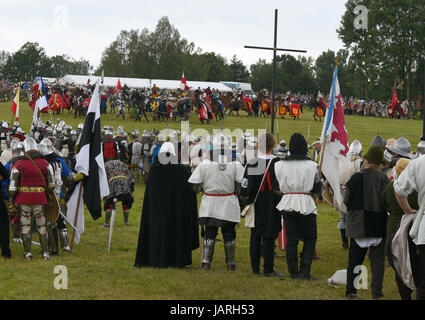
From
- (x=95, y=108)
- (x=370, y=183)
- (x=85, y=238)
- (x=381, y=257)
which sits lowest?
(x=85, y=238)

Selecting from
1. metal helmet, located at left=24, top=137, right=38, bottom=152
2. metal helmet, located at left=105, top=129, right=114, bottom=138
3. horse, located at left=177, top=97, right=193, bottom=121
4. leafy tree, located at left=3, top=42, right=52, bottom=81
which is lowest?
metal helmet, located at left=105, top=129, right=114, bottom=138

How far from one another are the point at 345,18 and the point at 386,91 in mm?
9274

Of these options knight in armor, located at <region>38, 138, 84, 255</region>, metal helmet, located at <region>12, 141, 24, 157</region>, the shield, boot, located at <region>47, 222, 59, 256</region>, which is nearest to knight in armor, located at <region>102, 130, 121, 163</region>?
knight in armor, located at <region>38, 138, 84, 255</region>

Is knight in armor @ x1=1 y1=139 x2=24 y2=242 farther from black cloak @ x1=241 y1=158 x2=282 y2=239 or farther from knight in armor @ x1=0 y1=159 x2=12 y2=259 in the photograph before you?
black cloak @ x1=241 y1=158 x2=282 y2=239

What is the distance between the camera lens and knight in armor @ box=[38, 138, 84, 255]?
862cm

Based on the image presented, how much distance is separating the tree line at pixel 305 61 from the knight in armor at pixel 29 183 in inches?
1587

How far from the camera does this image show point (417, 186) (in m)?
5.25

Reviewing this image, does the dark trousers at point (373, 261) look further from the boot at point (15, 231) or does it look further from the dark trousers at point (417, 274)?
the boot at point (15, 231)

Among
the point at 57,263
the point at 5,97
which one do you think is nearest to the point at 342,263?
the point at 57,263

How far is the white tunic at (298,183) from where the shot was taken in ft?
22.9

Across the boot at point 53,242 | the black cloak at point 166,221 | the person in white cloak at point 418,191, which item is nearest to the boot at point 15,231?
the boot at point 53,242

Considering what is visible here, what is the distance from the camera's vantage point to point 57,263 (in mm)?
8367

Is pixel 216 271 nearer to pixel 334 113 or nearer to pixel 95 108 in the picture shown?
pixel 334 113

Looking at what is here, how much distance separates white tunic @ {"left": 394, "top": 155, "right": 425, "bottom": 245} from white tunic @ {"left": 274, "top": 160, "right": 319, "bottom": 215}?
5.67 ft
